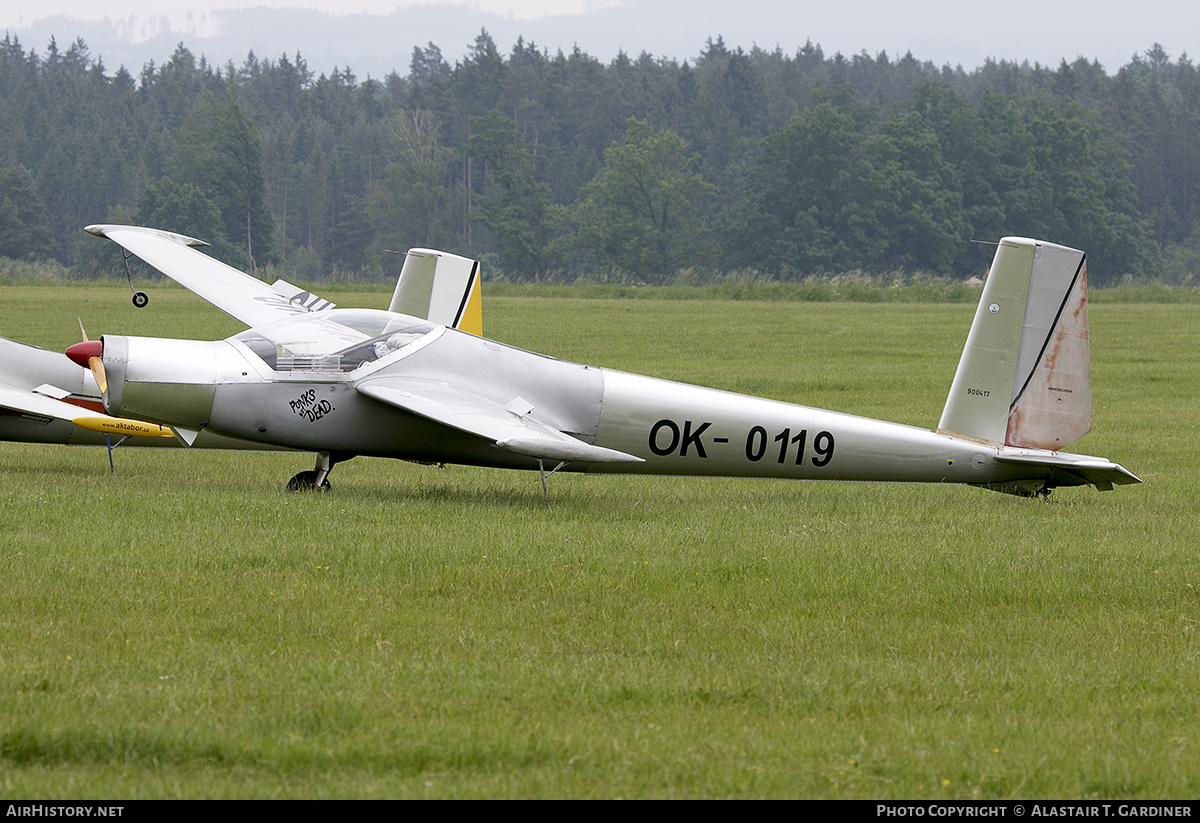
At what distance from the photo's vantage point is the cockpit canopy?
1303cm

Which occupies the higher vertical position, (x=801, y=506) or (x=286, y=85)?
(x=286, y=85)

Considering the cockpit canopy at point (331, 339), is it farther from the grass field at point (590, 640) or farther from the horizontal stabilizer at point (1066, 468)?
the horizontal stabilizer at point (1066, 468)

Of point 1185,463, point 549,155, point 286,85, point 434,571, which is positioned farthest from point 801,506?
point 286,85

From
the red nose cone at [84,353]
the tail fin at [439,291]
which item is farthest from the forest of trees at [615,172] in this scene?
the red nose cone at [84,353]

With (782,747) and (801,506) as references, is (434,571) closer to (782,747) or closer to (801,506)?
(782,747)

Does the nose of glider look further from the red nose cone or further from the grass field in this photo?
the grass field

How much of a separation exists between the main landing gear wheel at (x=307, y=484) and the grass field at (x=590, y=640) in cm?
27

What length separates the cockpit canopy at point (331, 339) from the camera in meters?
13.0

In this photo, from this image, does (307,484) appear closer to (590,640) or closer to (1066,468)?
(590,640)

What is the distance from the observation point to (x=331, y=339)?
1324cm

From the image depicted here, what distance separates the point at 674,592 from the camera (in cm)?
880

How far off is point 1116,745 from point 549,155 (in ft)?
489

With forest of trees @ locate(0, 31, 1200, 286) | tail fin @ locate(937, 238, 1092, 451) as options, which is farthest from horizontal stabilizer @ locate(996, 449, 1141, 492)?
forest of trees @ locate(0, 31, 1200, 286)
